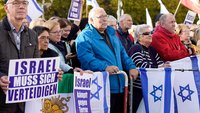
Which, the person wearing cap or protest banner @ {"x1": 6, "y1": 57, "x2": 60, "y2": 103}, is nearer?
protest banner @ {"x1": 6, "y1": 57, "x2": 60, "y2": 103}

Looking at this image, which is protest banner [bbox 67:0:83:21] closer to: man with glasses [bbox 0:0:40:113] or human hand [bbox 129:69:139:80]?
human hand [bbox 129:69:139:80]

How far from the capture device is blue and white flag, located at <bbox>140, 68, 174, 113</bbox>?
7.50 metres

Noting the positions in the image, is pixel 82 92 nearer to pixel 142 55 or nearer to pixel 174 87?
pixel 142 55

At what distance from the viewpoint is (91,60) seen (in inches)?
274

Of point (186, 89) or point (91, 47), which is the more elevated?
point (91, 47)

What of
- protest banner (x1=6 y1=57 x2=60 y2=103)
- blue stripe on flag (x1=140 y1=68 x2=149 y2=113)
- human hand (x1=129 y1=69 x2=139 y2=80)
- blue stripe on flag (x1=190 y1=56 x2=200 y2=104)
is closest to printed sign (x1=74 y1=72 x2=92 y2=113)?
human hand (x1=129 y1=69 x2=139 y2=80)

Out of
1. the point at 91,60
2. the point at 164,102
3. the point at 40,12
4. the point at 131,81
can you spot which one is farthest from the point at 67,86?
the point at 40,12

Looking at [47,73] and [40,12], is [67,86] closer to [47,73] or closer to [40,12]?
[47,73]

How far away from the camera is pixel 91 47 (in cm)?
710

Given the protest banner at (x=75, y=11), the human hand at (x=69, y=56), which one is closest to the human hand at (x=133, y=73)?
the human hand at (x=69, y=56)

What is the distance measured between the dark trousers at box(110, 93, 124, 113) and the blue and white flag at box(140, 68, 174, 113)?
380 mm

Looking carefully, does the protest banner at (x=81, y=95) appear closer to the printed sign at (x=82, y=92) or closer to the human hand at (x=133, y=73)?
the printed sign at (x=82, y=92)

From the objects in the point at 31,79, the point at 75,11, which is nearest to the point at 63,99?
the point at 31,79

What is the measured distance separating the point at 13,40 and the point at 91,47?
2.01 metres
